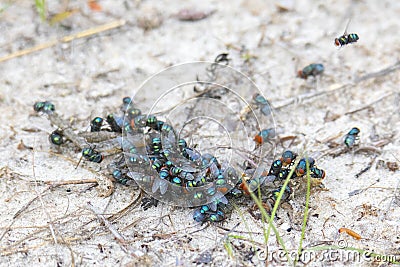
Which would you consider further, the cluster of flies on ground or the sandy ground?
the cluster of flies on ground

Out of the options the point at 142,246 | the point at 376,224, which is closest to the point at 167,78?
the point at 142,246

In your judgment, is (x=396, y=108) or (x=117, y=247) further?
(x=396, y=108)

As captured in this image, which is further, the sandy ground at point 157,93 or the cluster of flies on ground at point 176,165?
the cluster of flies on ground at point 176,165

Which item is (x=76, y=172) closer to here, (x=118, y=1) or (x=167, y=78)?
(x=167, y=78)

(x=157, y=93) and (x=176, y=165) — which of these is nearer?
(x=176, y=165)
